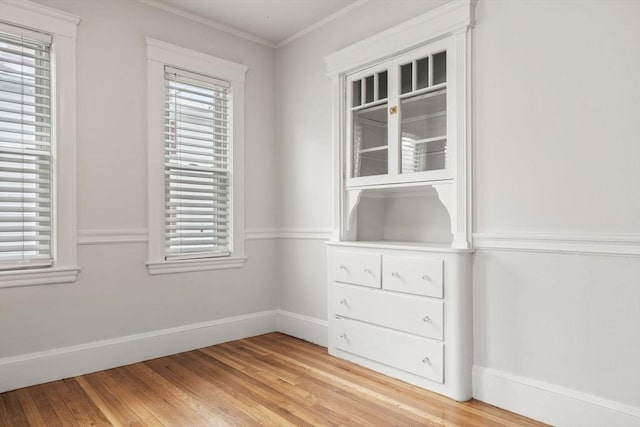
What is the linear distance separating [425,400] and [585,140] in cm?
171

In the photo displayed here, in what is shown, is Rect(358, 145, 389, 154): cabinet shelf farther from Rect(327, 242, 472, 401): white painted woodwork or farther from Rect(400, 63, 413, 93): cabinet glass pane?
Rect(327, 242, 472, 401): white painted woodwork

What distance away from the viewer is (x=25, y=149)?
110 inches

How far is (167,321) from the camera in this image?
11.3 ft

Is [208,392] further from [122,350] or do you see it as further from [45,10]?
[45,10]

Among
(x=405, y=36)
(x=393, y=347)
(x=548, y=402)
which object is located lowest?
(x=548, y=402)

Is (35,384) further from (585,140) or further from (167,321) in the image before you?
(585,140)

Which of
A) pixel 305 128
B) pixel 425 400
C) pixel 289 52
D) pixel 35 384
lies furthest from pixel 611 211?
pixel 35 384

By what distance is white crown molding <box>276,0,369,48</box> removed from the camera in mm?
3387

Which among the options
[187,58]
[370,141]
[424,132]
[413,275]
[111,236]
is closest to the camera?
[413,275]

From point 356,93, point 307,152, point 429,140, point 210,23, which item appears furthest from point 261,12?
point 429,140

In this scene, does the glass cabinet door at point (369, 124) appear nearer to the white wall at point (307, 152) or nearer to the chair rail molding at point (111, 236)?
the white wall at point (307, 152)

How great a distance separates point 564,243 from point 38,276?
3.23 meters

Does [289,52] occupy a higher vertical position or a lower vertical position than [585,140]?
higher

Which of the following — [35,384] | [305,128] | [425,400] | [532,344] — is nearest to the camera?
[532,344]
